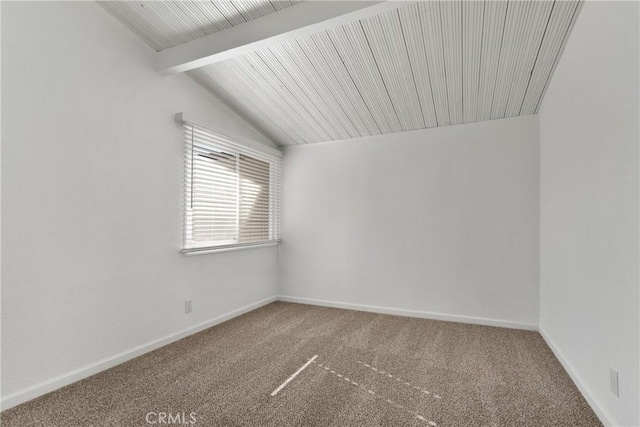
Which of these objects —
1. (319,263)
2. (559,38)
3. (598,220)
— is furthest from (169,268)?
Result: (559,38)

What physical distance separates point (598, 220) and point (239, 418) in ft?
7.32

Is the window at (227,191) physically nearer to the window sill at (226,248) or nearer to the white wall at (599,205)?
the window sill at (226,248)

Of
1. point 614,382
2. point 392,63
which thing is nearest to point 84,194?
point 392,63

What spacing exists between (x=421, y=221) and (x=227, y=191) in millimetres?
2172

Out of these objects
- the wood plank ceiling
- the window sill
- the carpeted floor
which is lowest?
the carpeted floor

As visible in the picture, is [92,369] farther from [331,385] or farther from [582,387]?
[582,387]

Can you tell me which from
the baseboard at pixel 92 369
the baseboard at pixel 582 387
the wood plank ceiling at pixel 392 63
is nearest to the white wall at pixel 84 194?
the baseboard at pixel 92 369

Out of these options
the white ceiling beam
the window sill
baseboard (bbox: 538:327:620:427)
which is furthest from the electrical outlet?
the window sill

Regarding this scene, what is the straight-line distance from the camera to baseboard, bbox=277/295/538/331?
3.18 m

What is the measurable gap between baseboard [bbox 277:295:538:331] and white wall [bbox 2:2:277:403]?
155 cm

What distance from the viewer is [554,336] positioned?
2.57 m

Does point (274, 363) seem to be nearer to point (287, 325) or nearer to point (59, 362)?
point (287, 325)

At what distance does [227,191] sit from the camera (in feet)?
11.3

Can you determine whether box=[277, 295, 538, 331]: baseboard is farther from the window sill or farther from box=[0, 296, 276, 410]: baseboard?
box=[0, 296, 276, 410]: baseboard
